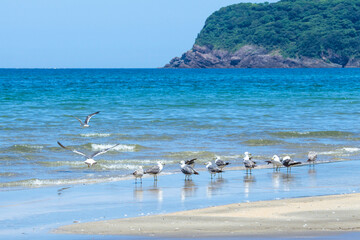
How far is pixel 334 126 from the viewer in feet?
83.4

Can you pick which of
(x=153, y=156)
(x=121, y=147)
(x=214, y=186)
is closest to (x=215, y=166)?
(x=214, y=186)

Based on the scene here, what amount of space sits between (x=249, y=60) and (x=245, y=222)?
552 feet

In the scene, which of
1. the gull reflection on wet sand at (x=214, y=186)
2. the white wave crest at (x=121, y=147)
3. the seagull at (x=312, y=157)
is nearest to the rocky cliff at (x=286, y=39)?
the white wave crest at (x=121, y=147)

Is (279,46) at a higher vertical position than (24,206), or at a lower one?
higher

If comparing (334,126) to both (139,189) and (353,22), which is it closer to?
(139,189)

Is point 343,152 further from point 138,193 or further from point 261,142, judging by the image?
point 138,193

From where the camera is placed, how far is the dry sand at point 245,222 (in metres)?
8.46

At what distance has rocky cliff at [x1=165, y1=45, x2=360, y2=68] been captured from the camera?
547 ft

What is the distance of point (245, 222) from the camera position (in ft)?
29.2

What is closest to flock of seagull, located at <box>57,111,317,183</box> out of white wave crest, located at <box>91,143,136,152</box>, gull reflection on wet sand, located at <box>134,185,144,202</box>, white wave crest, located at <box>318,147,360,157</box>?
gull reflection on wet sand, located at <box>134,185,144,202</box>

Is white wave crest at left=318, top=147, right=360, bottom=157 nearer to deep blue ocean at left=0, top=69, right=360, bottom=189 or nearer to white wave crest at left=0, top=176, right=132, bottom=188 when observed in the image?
deep blue ocean at left=0, top=69, right=360, bottom=189

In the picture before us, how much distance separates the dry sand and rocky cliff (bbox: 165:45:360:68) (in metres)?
160

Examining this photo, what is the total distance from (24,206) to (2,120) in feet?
57.2

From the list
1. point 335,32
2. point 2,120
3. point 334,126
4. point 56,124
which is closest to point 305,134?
point 334,126
